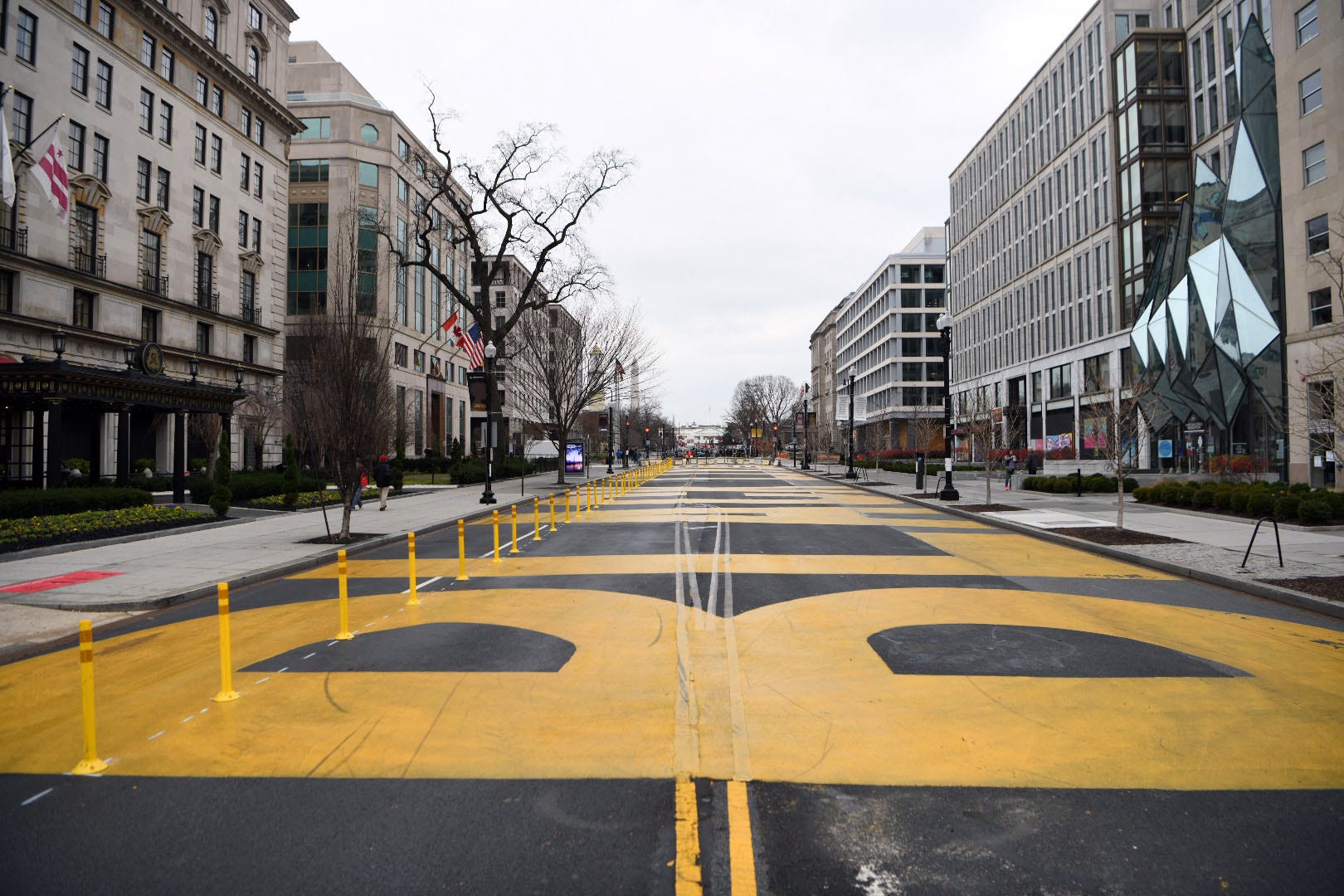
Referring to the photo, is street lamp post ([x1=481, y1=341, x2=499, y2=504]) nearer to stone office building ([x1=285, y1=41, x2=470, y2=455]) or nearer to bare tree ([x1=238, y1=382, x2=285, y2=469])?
bare tree ([x1=238, y1=382, x2=285, y2=469])

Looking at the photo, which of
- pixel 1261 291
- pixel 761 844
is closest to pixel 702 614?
pixel 761 844

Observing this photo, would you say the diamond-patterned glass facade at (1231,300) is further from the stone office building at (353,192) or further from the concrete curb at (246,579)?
the stone office building at (353,192)

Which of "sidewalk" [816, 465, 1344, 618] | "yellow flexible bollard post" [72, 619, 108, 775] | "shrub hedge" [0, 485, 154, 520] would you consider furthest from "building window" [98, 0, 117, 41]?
"yellow flexible bollard post" [72, 619, 108, 775]

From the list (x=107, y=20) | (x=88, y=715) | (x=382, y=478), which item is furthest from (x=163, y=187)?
(x=88, y=715)

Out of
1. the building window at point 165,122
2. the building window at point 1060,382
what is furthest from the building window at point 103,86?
the building window at point 1060,382

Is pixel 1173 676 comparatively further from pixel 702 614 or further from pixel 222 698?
pixel 222 698

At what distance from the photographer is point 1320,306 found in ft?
107

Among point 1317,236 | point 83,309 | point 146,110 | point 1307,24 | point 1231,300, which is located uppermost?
point 1307,24

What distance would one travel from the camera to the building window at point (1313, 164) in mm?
32309

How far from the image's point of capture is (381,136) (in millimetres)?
61219

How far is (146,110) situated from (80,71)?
413 cm

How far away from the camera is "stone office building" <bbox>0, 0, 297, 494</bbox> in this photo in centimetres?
2820

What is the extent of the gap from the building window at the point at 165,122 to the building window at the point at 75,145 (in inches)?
202

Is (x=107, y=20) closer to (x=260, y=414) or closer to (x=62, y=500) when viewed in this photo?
(x=260, y=414)
